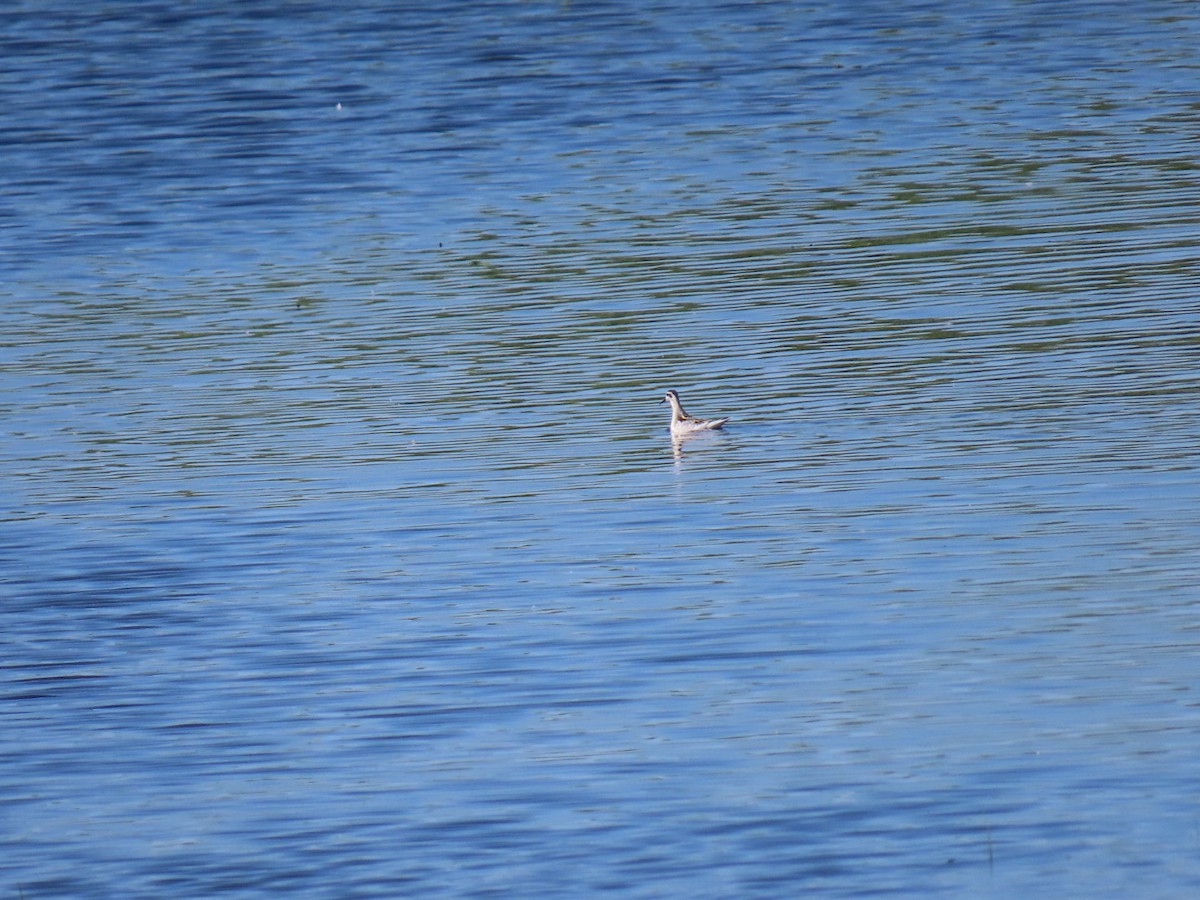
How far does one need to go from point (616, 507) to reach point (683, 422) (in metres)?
2.00

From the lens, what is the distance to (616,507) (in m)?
17.9

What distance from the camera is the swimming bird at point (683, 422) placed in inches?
764

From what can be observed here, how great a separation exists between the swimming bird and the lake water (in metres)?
0.20

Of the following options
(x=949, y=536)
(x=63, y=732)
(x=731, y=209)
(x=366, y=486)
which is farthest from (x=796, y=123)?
(x=63, y=732)

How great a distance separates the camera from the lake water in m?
11.9

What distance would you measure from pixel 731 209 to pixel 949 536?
15.0 m

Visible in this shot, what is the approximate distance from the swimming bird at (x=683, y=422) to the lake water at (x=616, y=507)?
198 mm

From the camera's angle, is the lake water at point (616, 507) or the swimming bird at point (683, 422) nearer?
the lake water at point (616, 507)

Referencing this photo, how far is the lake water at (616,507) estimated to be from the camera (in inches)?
469

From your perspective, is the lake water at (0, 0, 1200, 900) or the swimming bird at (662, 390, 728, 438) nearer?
the lake water at (0, 0, 1200, 900)

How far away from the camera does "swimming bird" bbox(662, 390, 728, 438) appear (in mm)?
19406

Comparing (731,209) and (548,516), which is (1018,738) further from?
(731,209)

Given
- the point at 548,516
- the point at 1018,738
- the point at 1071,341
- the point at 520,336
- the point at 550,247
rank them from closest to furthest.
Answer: the point at 1018,738 → the point at 548,516 → the point at 1071,341 → the point at 520,336 → the point at 550,247

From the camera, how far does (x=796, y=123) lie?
121 feet
